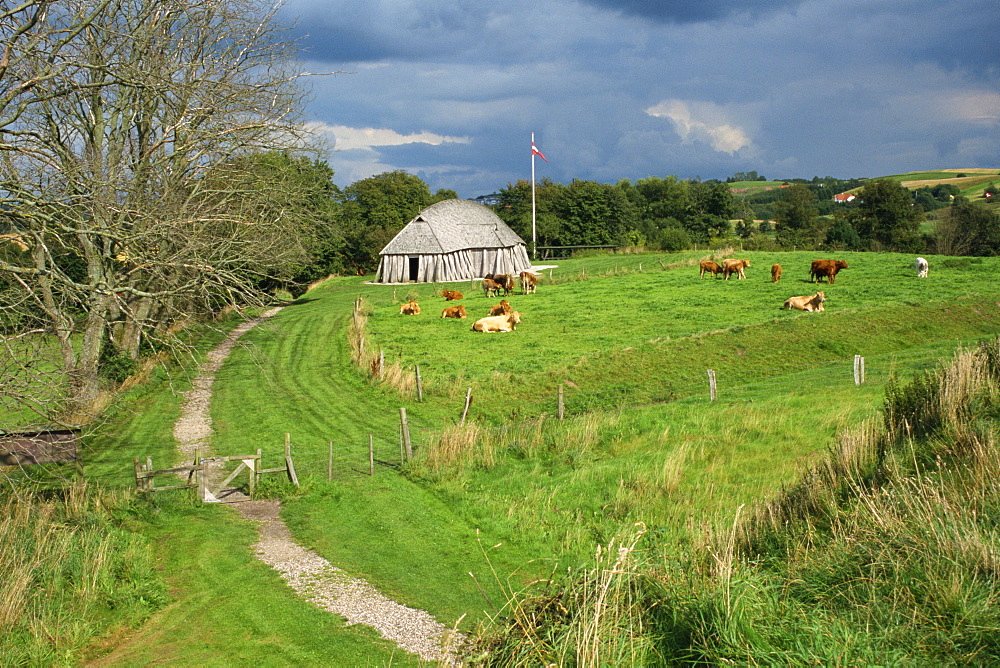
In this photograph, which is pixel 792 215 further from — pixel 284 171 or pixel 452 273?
pixel 284 171

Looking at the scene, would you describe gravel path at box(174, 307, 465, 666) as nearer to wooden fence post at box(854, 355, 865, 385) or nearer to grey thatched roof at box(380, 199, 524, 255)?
wooden fence post at box(854, 355, 865, 385)

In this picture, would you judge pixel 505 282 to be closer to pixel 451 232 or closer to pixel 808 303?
pixel 451 232

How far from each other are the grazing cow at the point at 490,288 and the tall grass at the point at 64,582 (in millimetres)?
31813

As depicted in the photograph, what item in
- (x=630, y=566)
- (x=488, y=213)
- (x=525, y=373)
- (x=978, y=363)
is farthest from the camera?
(x=488, y=213)

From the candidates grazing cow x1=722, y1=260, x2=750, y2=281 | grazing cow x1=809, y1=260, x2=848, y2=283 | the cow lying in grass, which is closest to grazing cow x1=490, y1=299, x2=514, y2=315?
the cow lying in grass

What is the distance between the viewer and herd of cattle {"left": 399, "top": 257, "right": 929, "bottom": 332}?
1208 inches

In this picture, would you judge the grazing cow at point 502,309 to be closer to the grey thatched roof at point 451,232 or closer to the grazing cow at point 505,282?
the grazing cow at point 505,282

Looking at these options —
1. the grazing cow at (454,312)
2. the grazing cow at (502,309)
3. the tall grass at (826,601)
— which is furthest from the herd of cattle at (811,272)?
the tall grass at (826,601)

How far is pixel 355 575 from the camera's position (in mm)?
10977

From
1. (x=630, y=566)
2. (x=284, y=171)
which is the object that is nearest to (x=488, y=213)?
(x=284, y=171)

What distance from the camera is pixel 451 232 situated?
5800cm

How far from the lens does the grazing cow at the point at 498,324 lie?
1228 inches

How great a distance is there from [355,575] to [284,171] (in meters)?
16.9

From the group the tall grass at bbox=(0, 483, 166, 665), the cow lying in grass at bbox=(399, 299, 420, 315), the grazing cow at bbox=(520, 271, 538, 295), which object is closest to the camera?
the tall grass at bbox=(0, 483, 166, 665)
